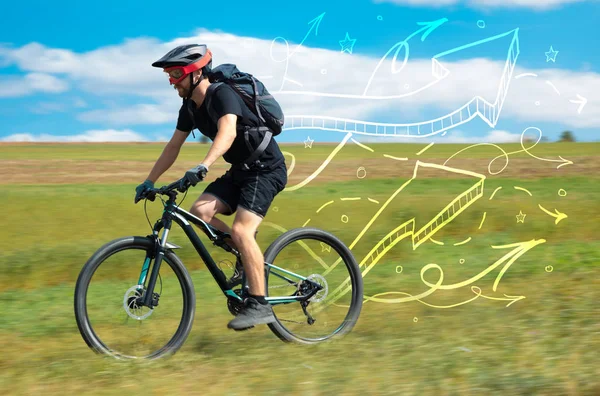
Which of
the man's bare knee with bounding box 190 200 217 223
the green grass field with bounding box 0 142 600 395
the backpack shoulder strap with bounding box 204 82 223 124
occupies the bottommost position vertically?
the green grass field with bounding box 0 142 600 395

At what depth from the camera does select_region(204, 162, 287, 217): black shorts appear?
5918 mm

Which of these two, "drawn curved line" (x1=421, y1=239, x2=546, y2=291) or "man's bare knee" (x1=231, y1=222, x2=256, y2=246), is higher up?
"man's bare knee" (x1=231, y1=222, x2=256, y2=246)

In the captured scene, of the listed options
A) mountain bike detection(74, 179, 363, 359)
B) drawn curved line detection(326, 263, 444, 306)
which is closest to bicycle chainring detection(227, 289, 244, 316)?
mountain bike detection(74, 179, 363, 359)

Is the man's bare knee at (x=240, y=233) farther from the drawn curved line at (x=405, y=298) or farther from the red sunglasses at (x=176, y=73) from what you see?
the red sunglasses at (x=176, y=73)

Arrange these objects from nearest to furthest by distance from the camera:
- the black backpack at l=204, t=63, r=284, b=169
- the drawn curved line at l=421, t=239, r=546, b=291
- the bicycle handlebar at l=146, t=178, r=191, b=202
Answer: the bicycle handlebar at l=146, t=178, r=191, b=202 → the black backpack at l=204, t=63, r=284, b=169 → the drawn curved line at l=421, t=239, r=546, b=291

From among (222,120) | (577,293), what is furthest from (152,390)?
(577,293)

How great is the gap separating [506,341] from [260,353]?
2.01 metres

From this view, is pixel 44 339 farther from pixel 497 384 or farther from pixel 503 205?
pixel 503 205

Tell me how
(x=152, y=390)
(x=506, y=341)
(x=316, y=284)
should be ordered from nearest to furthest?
(x=152, y=390), (x=506, y=341), (x=316, y=284)

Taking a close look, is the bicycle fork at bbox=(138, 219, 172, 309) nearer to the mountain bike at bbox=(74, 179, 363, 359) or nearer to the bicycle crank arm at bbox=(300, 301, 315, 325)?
the mountain bike at bbox=(74, 179, 363, 359)

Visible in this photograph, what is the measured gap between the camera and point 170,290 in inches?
226

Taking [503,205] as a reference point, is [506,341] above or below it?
below

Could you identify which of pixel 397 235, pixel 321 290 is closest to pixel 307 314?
pixel 321 290

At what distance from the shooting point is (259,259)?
593 centimetres
